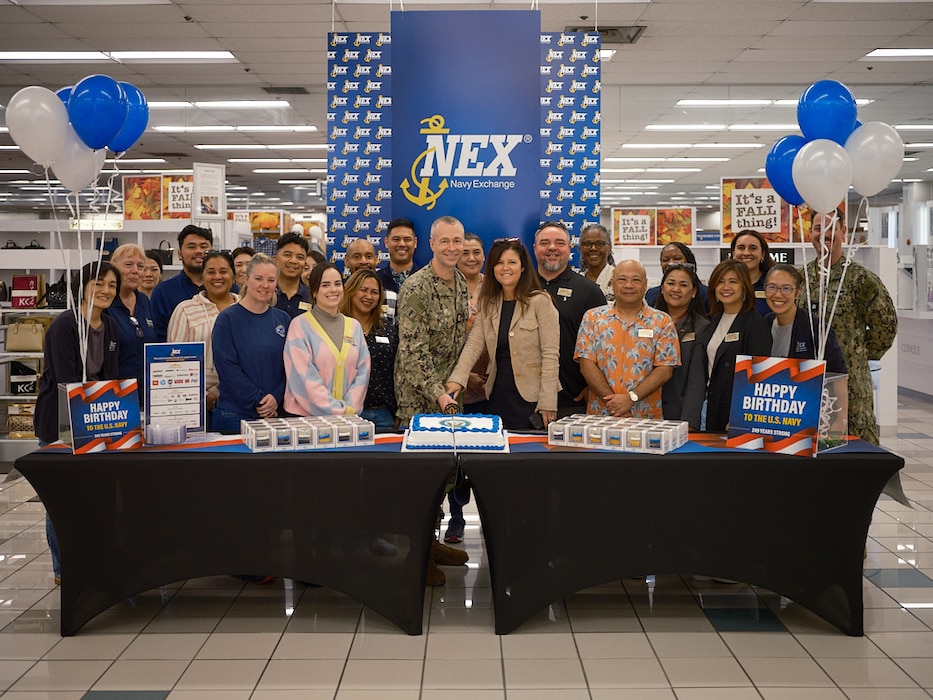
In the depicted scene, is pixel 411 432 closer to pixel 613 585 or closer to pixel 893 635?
pixel 613 585

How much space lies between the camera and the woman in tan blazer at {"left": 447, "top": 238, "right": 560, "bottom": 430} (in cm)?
443

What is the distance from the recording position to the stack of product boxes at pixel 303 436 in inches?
146

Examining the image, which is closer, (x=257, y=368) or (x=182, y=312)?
(x=257, y=368)

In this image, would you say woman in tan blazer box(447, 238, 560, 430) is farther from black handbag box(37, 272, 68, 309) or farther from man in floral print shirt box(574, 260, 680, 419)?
black handbag box(37, 272, 68, 309)

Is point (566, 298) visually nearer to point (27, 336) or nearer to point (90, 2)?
point (27, 336)

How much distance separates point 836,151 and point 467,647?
2.56 m

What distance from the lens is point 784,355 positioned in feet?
14.8

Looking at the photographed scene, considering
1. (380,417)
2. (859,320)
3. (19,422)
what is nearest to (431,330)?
(380,417)

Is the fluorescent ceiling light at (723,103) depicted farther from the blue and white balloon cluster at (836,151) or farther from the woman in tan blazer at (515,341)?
the woman in tan blazer at (515,341)

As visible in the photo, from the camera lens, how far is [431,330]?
4.49 m

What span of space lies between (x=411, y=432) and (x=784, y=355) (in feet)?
6.49

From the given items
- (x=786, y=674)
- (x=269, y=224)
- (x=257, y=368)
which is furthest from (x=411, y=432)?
(x=269, y=224)

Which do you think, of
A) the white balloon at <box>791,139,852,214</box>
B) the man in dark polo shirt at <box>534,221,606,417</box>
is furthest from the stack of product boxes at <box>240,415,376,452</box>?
the white balloon at <box>791,139,852,214</box>

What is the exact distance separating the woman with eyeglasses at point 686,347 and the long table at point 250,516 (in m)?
1.46
